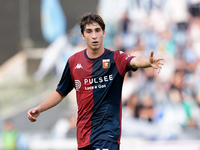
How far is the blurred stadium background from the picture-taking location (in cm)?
1036

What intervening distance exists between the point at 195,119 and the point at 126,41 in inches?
119

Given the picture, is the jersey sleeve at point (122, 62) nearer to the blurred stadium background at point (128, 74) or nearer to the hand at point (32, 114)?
the hand at point (32, 114)

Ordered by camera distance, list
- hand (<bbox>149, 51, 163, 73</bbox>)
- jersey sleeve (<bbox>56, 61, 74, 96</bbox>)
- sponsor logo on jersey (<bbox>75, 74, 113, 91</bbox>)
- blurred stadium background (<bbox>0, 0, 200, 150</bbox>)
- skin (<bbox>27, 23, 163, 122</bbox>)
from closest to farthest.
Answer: hand (<bbox>149, 51, 163, 73</bbox>) < skin (<bbox>27, 23, 163, 122</bbox>) < sponsor logo on jersey (<bbox>75, 74, 113, 91</bbox>) < jersey sleeve (<bbox>56, 61, 74, 96</bbox>) < blurred stadium background (<bbox>0, 0, 200, 150</bbox>)

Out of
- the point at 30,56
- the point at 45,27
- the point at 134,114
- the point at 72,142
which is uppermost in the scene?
the point at 45,27

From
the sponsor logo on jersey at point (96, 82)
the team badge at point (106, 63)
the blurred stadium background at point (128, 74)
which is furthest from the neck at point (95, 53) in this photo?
the blurred stadium background at point (128, 74)

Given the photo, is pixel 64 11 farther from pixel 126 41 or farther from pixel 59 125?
pixel 59 125

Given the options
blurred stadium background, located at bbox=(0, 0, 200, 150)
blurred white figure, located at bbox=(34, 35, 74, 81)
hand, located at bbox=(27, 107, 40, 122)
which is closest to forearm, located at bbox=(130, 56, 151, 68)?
hand, located at bbox=(27, 107, 40, 122)

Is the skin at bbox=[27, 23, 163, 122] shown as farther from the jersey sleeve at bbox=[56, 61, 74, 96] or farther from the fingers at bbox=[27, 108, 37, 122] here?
the jersey sleeve at bbox=[56, 61, 74, 96]

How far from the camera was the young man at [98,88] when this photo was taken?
3961 millimetres

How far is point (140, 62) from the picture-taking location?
3.82m

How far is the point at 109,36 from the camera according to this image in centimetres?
1048

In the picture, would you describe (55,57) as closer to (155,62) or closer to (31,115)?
(31,115)

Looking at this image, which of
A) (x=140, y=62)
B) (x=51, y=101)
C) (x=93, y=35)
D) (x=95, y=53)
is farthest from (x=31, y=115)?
(x=140, y=62)

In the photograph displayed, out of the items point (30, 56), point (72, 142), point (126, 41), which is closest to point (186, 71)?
point (126, 41)
